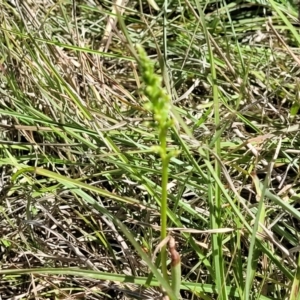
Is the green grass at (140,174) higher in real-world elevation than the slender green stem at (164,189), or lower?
lower

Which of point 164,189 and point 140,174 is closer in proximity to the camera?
point 164,189

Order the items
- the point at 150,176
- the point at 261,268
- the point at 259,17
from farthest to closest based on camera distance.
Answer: the point at 259,17, the point at 150,176, the point at 261,268

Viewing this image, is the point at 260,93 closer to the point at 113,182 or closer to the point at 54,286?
the point at 113,182

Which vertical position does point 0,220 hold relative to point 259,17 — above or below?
below

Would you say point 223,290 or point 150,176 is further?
point 150,176

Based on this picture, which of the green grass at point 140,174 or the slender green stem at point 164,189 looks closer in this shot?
the slender green stem at point 164,189

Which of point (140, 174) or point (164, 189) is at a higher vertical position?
point (164, 189)

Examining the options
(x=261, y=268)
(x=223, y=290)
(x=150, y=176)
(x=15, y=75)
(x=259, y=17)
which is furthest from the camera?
(x=259, y=17)

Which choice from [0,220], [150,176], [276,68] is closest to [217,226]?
[150,176]

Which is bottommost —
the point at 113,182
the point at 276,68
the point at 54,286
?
the point at 54,286
